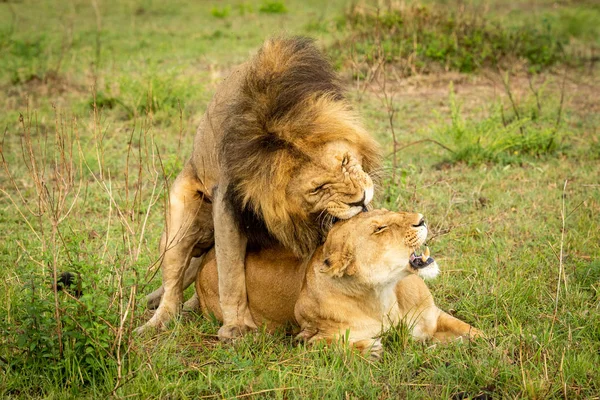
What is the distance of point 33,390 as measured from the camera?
298cm

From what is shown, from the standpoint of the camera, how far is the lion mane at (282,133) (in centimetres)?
301

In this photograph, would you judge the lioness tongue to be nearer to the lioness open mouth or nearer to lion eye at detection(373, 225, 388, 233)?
the lioness open mouth

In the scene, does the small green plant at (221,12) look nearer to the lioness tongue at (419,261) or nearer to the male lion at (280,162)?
the male lion at (280,162)

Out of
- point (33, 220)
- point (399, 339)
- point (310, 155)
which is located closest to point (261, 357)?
point (399, 339)

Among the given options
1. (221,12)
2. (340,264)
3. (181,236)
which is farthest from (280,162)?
(221,12)

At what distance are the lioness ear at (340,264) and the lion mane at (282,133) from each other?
126mm

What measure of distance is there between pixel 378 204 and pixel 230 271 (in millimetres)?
1297

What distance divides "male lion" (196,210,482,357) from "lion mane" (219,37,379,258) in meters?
0.15

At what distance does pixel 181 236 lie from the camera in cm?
393

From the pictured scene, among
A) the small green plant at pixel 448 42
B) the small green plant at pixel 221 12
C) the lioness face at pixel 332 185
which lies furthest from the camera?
the small green plant at pixel 221 12

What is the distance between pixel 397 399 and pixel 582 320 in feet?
3.38

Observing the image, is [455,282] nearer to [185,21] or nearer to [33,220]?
[33,220]

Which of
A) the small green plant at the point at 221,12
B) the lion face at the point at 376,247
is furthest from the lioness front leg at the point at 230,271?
the small green plant at the point at 221,12

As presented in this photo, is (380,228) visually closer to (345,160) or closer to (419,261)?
(419,261)
